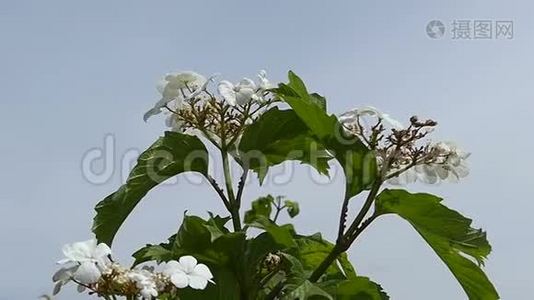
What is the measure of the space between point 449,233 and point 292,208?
0.49 metres

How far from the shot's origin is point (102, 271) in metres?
1.26

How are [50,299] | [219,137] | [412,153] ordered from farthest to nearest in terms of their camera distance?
[219,137]
[412,153]
[50,299]

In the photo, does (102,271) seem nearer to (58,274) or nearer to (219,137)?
(58,274)

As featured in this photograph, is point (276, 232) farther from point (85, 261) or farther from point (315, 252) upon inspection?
point (85, 261)

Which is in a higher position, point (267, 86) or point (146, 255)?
point (267, 86)

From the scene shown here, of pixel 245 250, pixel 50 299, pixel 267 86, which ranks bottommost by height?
pixel 50 299

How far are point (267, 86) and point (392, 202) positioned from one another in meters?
0.28

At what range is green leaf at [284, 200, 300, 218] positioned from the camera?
1904 mm

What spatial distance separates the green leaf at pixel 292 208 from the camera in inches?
75.0

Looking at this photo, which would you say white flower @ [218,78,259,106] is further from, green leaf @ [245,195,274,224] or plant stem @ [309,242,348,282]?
green leaf @ [245,195,274,224]

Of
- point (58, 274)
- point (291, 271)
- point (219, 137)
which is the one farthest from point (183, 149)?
point (58, 274)

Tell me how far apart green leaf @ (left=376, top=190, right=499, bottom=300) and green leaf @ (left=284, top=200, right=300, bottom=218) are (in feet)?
1.39

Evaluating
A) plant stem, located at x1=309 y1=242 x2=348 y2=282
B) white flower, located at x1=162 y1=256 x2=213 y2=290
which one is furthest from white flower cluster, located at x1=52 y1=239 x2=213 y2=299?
plant stem, located at x1=309 y1=242 x2=348 y2=282

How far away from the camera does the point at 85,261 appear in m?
1.24
